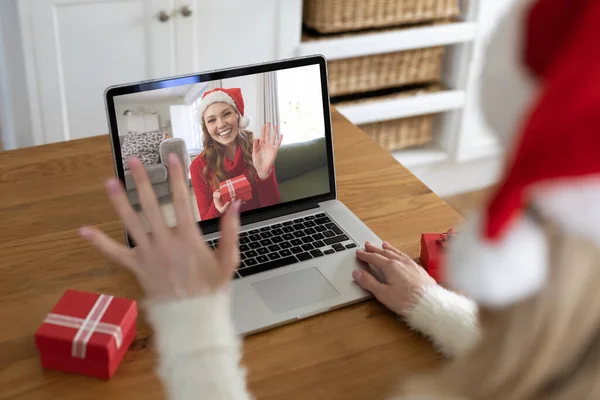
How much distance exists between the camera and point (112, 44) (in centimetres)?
197

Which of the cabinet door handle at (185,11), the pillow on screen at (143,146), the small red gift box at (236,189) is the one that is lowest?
the small red gift box at (236,189)

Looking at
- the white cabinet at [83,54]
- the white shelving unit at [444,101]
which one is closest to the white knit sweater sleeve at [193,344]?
the white cabinet at [83,54]

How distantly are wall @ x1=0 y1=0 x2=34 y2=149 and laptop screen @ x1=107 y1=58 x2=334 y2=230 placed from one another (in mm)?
977

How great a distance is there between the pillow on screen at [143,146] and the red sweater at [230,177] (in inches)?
2.4

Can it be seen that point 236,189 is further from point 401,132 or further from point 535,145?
point 401,132

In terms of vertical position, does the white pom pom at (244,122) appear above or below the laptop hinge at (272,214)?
above

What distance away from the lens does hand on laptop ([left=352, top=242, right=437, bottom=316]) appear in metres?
0.98

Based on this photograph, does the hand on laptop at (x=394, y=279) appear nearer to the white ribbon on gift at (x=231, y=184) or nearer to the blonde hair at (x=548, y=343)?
the white ribbon on gift at (x=231, y=184)

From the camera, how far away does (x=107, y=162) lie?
136 centimetres

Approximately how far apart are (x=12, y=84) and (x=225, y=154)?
1.09 m

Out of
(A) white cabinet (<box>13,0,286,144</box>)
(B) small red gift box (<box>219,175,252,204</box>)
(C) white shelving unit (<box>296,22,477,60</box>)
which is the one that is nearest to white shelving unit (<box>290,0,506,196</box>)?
(C) white shelving unit (<box>296,22,477,60</box>)

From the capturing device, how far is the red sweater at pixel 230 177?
1.11 meters

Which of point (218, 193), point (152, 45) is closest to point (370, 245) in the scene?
point (218, 193)

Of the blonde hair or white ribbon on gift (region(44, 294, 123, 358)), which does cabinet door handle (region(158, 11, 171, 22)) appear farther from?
the blonde hair
